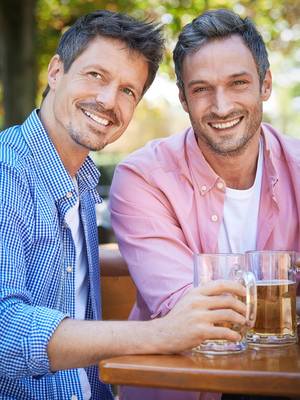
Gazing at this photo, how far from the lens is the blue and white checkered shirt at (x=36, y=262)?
1860 mm

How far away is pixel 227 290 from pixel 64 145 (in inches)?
39.9

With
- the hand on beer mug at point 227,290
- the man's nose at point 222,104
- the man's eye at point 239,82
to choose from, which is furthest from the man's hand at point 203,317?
the man's eye at point 239,82

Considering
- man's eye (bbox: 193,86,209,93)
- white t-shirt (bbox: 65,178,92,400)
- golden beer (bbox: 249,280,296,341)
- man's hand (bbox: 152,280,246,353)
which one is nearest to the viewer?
man's hand (bbox: 152,280,246,353)

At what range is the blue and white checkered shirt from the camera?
186 centimetres

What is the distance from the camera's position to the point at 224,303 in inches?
71.2

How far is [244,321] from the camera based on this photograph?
1.83m

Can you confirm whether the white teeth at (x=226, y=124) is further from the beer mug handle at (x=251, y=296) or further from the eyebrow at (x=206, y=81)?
the beer mug handle at (x=251, y=296)

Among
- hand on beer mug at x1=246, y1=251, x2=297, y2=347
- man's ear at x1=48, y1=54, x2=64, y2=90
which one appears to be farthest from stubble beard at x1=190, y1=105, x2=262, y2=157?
hand on beer mug at x1=246, y1=251, x2=297, y2=347

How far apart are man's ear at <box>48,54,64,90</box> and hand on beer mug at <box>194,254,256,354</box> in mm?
1127

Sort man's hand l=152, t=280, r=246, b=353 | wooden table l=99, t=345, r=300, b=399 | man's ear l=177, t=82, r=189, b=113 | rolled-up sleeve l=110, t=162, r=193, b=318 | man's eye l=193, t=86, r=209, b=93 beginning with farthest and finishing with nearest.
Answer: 1. man's ear l=177, t=82, r=189, b=113
2. man's eye l=193, t=86, r=209, b=93
3. rolled-up sleeve l=110, t=162, r=193, b=318
4. man's hand l=152, t=280, r=246, b=353
5. wooden table l=99, t=345, r=300, b=399

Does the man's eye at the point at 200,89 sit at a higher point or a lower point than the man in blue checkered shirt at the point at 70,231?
higher

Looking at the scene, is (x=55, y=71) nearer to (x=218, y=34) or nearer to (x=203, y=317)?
(x=218, y=34)

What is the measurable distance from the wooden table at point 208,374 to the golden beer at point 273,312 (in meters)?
0.21

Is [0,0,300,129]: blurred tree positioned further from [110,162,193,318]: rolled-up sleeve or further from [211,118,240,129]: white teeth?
[110,162,193,318]: rolled-up sleeve
